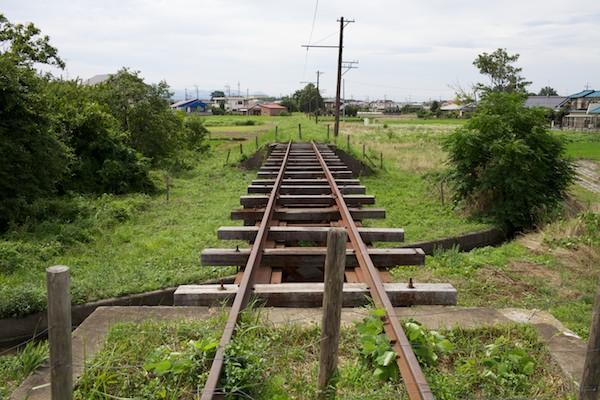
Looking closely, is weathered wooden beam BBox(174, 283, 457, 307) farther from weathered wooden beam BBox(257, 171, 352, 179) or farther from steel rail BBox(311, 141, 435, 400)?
weathered wooden beam BBox(257, 171, 352, 179)

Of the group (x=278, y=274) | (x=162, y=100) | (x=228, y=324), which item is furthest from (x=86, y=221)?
(x=162, y=100)

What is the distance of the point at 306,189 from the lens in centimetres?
965

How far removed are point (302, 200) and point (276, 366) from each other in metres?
5.14

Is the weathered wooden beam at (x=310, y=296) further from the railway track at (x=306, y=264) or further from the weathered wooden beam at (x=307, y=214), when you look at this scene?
the weathered wooden beam at (x=307, y=214)

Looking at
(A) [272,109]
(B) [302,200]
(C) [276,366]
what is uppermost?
(A) [272,109]

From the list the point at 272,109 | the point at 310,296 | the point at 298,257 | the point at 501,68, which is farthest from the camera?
the point at 272,109

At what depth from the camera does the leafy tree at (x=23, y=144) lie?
9.90 metres

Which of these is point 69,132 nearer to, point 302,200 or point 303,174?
point 303,174

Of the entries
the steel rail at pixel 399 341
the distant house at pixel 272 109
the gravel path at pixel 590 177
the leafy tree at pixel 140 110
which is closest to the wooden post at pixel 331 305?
the steel rail at pixel 399 341

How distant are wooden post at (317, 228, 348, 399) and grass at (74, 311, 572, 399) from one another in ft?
0.34

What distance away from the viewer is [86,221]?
966 cm

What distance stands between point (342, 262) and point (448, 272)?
3.94 metres

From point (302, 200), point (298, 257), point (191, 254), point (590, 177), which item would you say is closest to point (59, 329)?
point (298, 257)

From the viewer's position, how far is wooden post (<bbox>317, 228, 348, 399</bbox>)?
9.80 feet
